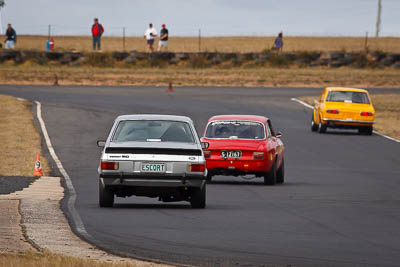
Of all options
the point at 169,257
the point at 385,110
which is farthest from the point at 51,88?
the point at 169,257

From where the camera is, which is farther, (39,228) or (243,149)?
(243,149)

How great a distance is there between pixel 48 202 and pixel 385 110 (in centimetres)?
3194

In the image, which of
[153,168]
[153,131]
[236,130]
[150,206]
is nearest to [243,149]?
[236,130]

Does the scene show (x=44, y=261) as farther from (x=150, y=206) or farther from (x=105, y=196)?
(x=150, y=206)

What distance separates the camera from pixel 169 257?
36.3 feet

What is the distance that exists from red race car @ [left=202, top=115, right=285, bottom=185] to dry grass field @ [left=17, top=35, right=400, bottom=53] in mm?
52496

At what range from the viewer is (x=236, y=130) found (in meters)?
21.5

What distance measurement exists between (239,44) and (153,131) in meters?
71.1

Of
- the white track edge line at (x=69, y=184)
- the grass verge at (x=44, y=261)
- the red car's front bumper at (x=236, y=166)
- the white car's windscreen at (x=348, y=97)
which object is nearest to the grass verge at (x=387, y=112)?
the white car's windscreen at (x=348, y=97)

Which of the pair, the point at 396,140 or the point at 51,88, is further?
the point at 51,88

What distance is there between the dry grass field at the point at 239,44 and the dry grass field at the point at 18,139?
110 feet

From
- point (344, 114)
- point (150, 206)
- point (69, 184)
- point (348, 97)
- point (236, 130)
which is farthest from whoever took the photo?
point (348, 97)

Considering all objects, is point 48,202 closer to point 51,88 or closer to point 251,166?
point 251,166

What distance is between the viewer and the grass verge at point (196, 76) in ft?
192
